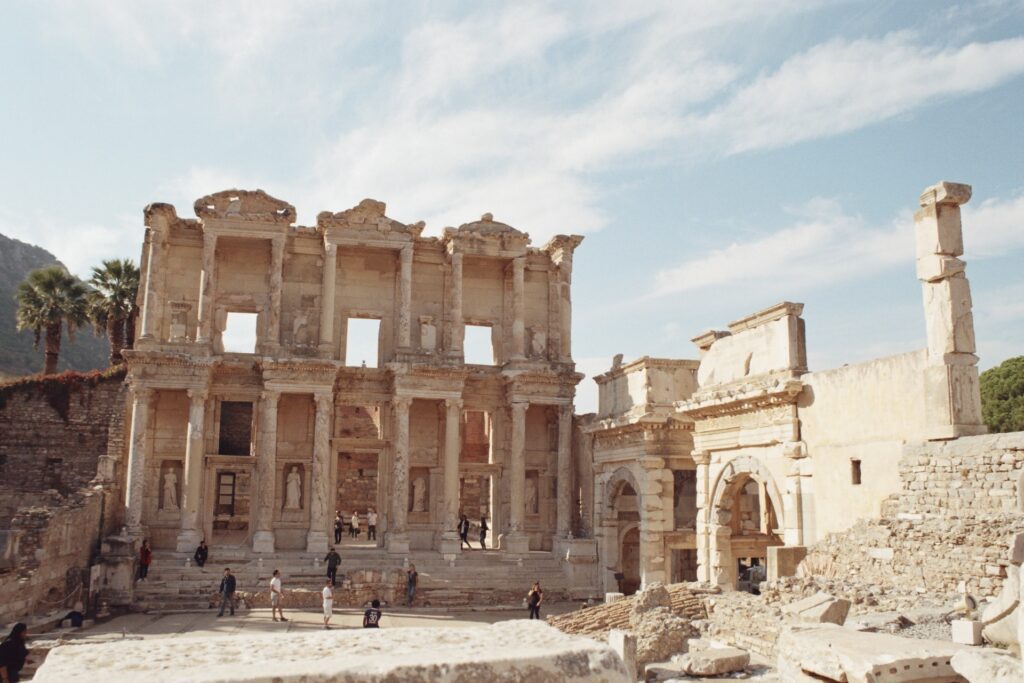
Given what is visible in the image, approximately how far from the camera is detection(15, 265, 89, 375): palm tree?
35156 millimetres

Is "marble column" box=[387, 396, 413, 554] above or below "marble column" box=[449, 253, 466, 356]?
below

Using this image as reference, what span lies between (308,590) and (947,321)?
54.3ft

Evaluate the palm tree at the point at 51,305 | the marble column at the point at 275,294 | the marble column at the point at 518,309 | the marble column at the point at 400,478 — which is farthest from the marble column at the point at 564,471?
the palm tree at the point at 51,305

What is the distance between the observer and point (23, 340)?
56750mm

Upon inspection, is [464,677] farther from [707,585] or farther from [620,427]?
[620,427]

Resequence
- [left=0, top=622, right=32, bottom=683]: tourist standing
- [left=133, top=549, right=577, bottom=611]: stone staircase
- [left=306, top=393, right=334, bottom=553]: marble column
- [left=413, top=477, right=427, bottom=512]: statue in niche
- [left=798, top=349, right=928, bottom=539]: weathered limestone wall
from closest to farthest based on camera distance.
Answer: [left=0, top=622, right=32, bottom=683]: tourist standing → [left=798, top=349, right=928, bottom=539]: weathered limestone wall → [left=133, top=549, right=577, bottom=611]: stone staircase → [left=306, top=393, right=334, bottom=553]: marble column → [left=413, top=477, right=427, bottom=512]: statue in niche

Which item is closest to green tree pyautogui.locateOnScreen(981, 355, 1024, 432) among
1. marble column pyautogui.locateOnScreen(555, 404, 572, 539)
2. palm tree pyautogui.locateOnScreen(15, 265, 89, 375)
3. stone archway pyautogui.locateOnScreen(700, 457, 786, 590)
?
marble column pyautogui.locateOnScreen(555, 404, 572, 539)

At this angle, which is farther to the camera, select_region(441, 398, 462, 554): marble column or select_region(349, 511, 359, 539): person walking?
select_region(349, 511, 359, 539): person walking

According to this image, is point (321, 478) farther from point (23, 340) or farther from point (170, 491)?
point (23, 340)

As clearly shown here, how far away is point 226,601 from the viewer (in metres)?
21.2

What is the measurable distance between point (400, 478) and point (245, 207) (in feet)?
31.3

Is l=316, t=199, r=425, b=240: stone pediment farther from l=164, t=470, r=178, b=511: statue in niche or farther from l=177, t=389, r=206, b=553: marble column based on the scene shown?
l=164, t=470, r=178, b=511: statue in niche

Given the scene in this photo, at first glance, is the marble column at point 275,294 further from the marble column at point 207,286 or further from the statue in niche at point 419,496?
the statue in niche at point 419,496

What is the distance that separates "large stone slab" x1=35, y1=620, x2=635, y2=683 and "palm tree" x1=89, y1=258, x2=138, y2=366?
34369 mm
